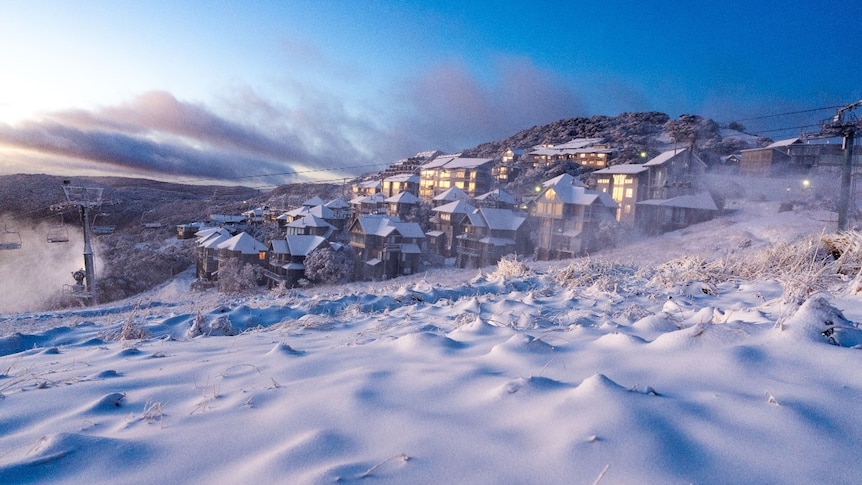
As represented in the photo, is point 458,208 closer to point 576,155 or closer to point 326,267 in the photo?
point 326,267

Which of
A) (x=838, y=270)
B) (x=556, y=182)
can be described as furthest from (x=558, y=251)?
(x=838, y=270)

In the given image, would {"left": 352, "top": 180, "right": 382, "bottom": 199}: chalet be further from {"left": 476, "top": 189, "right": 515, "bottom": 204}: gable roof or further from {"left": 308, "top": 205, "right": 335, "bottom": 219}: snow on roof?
{"left": 476, "top": 189, "right": 515, "bottom": 204}: gable roof

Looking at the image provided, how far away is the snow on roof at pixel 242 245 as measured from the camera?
1296 inches

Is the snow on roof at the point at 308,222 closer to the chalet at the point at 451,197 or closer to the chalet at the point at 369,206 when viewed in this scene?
the chalet at the point at 369,206

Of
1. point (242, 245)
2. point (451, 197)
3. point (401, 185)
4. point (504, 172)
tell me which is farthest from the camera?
point (401, 185)

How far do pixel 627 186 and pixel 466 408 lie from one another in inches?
1713

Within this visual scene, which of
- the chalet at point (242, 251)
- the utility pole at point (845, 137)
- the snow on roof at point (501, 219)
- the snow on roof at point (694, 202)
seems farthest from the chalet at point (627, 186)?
the chalet at point (242, 251)

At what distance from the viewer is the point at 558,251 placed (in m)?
34.8

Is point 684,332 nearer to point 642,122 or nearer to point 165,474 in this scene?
point 165,474

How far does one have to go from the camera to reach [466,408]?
183 cm

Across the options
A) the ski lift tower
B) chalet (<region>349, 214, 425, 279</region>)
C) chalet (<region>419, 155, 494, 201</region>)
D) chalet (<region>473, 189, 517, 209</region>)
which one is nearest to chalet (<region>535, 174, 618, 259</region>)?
chalet (<region>473, 189, 517, 209</region>)

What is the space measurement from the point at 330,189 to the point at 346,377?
83261mm

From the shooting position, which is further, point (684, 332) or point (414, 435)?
point (684, 332)

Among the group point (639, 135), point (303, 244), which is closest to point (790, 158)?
point (639, 135)
